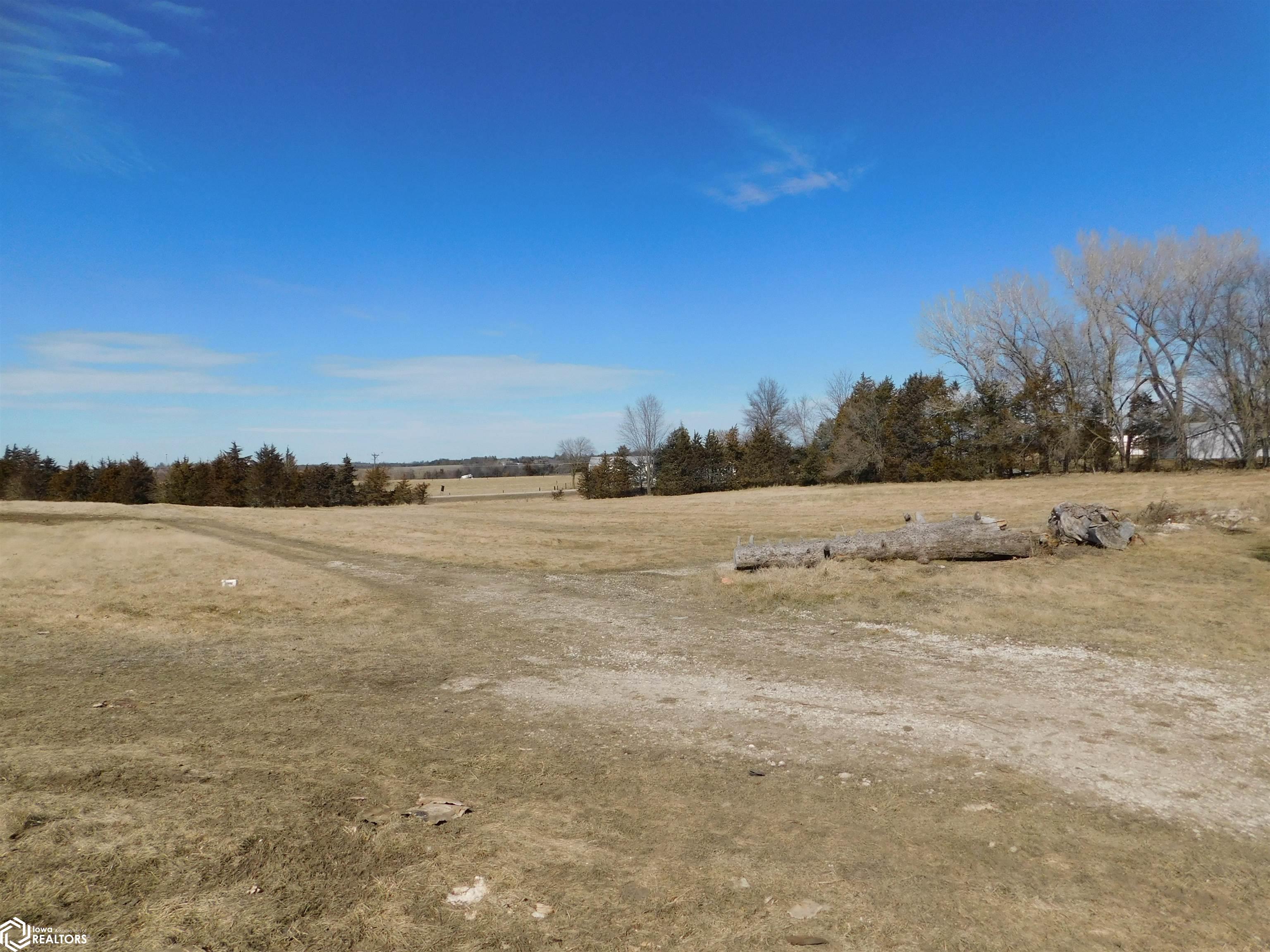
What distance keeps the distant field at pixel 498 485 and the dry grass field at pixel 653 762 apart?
51.1m

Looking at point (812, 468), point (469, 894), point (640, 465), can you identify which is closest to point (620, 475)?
point (640, 465)

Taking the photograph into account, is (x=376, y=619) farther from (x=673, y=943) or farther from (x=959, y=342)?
(x=959, y=342)

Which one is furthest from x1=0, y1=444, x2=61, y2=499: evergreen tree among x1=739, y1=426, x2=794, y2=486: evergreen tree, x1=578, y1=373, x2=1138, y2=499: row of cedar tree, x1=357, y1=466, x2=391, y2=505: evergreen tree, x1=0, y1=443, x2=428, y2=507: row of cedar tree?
x1=739, y1=426, x2=794, y2=486: evergreen tree

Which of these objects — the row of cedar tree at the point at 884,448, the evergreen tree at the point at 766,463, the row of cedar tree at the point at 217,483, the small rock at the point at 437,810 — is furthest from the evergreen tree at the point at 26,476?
the small rock at the point at 437,810

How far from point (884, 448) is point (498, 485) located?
56199 mm

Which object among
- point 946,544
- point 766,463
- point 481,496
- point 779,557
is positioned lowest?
point 779,557

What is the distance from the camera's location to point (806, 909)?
137 inches

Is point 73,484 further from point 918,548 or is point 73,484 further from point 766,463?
point 918,548

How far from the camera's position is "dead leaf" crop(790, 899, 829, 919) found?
11.3 feet

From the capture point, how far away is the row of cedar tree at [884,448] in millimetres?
45188

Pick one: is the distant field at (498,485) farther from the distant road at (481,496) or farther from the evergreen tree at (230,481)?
the evergreen tree at (230,481)

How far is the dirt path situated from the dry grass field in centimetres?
4

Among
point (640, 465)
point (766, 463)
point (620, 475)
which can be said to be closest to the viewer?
point (766, 463)

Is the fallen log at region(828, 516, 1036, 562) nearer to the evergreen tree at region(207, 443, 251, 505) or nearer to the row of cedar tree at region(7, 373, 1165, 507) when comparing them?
the row of cedar tree at region(7, 373, 1165, 507)
